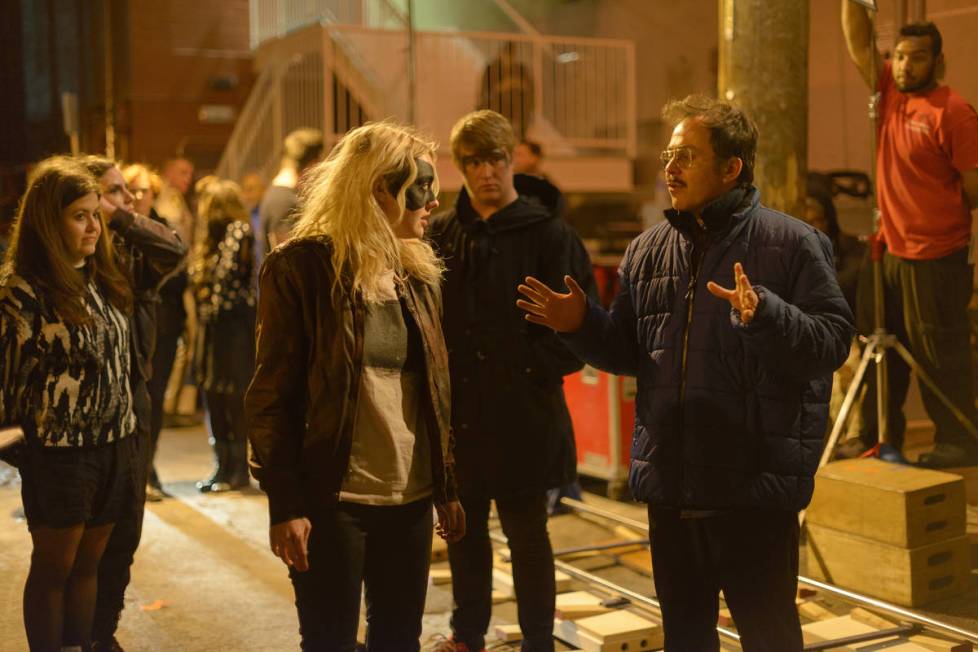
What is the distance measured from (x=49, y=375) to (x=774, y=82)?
327 cm

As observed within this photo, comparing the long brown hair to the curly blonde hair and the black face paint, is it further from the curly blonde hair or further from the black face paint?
the black face paint

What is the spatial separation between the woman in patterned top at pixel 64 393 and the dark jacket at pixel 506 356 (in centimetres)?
107

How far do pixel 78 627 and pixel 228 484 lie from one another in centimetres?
361

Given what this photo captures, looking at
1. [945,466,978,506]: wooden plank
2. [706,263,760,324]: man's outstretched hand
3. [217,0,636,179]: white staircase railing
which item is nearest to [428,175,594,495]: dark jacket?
[706,263,760,324]: man's outstretched hand

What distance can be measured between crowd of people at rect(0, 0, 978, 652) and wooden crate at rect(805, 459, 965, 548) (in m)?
1.36

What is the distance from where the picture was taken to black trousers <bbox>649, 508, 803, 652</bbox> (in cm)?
306

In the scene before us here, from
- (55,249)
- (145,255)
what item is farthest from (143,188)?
(55,249)

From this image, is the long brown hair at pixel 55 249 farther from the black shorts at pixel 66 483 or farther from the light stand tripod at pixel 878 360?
the light stand tripod at pixel 878 360

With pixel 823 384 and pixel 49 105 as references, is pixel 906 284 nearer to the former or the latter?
pixel 823 384

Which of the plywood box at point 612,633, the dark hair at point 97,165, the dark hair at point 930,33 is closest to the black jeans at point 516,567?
the plywood box at point 612,633

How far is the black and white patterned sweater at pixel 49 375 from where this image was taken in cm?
357

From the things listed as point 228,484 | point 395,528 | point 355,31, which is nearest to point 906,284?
point 395,528

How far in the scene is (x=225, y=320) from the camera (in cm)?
739

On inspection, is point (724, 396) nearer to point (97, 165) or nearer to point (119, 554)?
point (119, 554)
